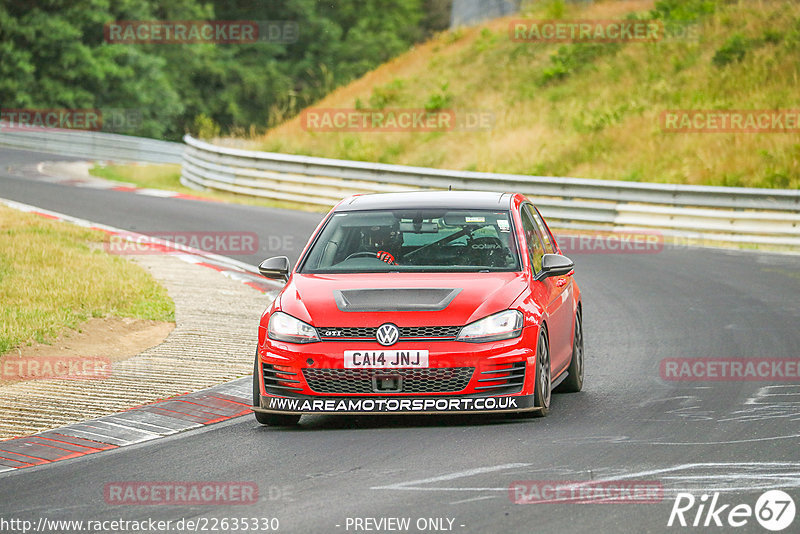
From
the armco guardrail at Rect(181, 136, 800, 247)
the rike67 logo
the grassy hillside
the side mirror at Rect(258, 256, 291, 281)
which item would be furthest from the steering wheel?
the grassy hillside

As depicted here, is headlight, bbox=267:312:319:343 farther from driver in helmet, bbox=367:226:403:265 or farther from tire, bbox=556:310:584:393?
tire, bbox=556:310:584:393

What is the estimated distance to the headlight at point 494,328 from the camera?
27.2 ft

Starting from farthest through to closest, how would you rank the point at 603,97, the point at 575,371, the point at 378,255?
1. the point at 603,97
2. the point at 575,371
3. the point at 378,255

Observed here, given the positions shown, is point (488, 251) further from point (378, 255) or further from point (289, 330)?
point (289, 330)

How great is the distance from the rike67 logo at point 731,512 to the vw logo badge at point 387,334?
234cm

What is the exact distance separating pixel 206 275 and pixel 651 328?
20.9 feet

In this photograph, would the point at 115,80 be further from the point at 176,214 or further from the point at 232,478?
the point at 232,478

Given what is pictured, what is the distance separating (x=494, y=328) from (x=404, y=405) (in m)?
0.78

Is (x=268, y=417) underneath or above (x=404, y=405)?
underneath

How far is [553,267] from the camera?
9.14 m

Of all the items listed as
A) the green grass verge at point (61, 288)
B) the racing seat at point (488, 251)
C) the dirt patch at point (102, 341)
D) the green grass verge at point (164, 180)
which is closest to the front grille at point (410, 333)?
the racing seat at point (488, 251)

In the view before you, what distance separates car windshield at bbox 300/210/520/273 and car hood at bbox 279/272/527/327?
239 millimetres

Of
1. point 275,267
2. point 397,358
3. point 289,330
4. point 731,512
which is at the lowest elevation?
point 731,512

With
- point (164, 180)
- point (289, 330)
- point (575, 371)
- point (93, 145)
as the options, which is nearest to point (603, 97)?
point (164, 180)
